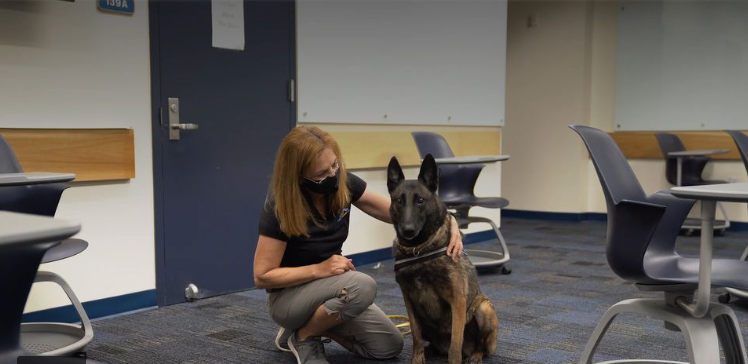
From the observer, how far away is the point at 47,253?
7.36ft

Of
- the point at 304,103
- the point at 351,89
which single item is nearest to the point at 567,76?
the point at 351,89

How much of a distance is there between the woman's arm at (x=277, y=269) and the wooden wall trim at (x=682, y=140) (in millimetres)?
5095

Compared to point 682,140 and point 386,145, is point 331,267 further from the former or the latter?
point 682,140

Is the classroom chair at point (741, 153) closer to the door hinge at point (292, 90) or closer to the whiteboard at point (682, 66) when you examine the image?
the door hinge at point (292, 90)

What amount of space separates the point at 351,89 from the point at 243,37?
900mm

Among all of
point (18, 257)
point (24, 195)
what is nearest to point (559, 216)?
point (24, 195)

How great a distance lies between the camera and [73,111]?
305 cm

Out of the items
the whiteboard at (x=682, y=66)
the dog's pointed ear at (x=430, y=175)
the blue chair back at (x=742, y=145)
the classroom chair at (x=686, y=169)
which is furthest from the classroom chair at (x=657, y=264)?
the whiteboard at (x=682, y=66)

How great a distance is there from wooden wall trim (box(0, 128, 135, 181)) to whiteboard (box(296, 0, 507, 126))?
1.13m

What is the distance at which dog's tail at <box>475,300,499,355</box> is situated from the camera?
7.98ft

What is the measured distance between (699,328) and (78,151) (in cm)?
249

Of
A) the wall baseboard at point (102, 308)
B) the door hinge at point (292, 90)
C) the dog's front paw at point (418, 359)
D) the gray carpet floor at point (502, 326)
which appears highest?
the door hinge at point (292, 90)

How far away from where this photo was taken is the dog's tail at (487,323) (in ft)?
7.98

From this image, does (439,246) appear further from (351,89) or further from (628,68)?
(628,68)
